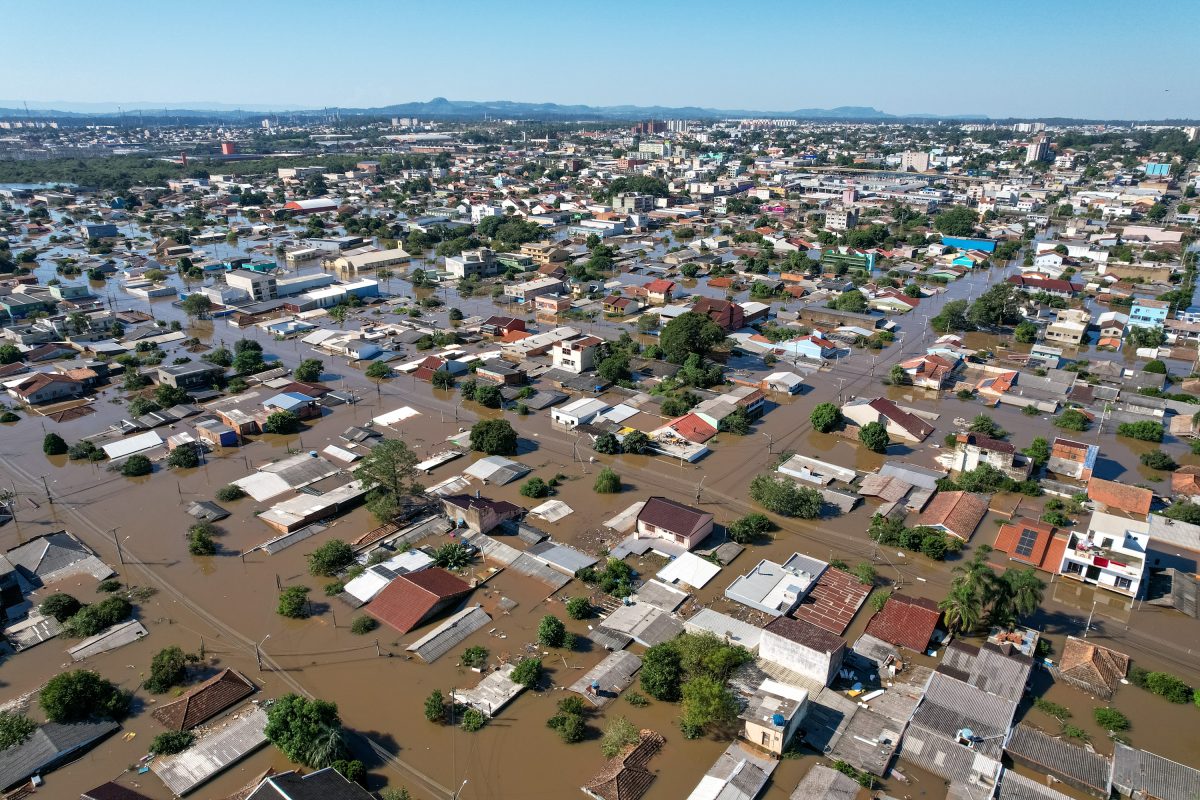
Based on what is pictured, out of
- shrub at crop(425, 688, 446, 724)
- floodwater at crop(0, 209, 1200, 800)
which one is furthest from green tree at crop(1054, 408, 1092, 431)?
shrub at crop(425, 688, 446, 724)

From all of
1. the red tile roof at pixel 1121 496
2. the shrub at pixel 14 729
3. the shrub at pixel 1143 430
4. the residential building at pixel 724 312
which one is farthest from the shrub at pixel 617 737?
the residential building at pixel 724 312

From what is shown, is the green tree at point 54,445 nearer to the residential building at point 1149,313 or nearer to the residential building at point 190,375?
the residential building at point 190,375

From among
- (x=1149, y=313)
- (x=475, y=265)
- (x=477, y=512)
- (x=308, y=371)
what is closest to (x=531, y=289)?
(x=475, y=265)

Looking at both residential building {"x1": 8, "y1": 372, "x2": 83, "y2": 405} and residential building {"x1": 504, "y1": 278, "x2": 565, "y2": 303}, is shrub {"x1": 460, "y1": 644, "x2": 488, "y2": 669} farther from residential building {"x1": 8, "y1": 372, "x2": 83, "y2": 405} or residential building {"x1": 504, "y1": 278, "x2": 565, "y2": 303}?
residential building {"x1": 504, "y1": 278, "x2": 565, "y2": 303}

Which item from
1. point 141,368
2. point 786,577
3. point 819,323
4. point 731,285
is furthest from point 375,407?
point 731,285

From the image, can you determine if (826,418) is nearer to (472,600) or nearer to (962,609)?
(962,609)

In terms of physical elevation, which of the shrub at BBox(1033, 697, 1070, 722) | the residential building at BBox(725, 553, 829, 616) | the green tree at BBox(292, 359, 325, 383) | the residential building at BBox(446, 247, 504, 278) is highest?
the residential building at BBox(446, 247, 504, 278)
